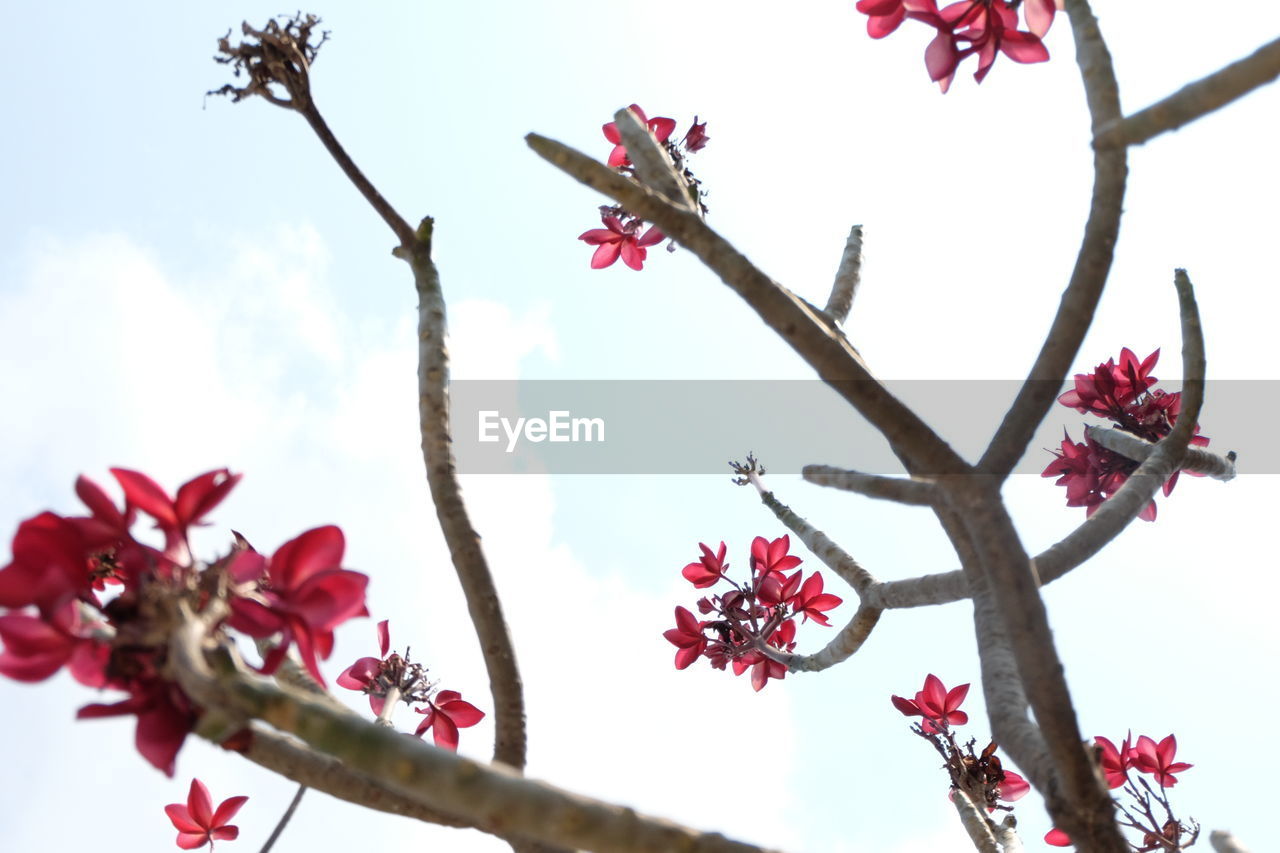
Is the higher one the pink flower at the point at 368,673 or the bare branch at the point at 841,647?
the bare branch at the point at 841,647

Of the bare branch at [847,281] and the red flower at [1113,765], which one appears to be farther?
the red flower at [1113,765]

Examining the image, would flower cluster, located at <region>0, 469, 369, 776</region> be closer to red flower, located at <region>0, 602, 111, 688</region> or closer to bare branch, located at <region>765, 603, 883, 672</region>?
red flower, located at <region>0, 602, 111, 688</region>

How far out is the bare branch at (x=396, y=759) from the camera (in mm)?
954

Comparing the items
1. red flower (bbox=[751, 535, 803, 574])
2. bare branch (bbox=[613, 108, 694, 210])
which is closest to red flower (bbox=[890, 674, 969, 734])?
red flower (bbox=[751, 535, 803, 574])

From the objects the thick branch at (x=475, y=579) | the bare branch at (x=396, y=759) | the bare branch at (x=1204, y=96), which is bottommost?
the bare branch at (x=396, y=759)

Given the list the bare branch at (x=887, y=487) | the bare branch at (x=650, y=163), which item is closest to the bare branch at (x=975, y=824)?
the bare branch at (x=887, y=487)

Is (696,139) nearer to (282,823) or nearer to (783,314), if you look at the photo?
(783,314)

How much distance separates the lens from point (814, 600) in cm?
457

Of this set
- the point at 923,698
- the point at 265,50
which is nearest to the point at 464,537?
the point at 265,50

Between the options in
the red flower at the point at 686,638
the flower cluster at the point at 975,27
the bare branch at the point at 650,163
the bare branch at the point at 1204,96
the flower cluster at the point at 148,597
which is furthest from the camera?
the red flower at the point at 686,638

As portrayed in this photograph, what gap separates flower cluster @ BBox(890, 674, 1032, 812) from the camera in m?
3.48

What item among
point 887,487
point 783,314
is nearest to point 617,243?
point 783,314

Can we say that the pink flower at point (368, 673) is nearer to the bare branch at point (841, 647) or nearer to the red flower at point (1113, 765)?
the bare branch at point (841, 647)

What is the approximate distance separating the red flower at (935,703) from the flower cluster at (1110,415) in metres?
1.03
